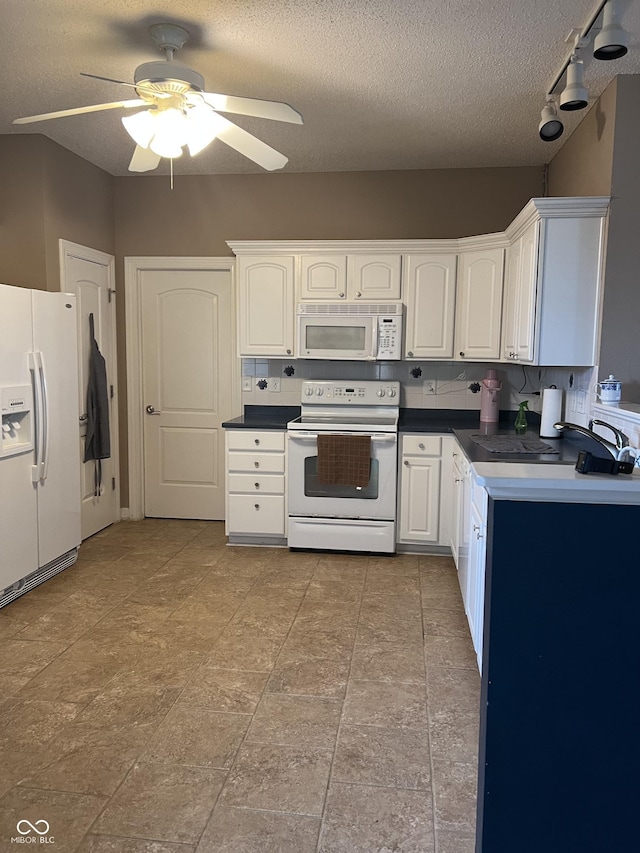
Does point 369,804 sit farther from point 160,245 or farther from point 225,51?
point 160,245

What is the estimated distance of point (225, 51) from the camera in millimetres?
2744

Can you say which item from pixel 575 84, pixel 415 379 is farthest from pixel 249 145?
pixel 415 379

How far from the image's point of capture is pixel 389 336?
4254mm

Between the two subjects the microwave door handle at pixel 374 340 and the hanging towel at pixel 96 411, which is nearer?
the microwave door handle at pixel 374 340

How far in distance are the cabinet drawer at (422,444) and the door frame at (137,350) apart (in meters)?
1.46

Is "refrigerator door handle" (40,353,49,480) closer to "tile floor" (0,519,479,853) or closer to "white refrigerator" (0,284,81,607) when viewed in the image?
"white refrigerator" (0,284,81,607)

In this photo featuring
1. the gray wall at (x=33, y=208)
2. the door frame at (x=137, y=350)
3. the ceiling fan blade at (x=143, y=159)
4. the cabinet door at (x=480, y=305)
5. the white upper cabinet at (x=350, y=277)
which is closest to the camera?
the ceiling fan blade at (x=143, y=159)

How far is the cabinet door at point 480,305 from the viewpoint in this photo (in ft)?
13.3

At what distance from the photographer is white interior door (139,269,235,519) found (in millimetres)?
4855

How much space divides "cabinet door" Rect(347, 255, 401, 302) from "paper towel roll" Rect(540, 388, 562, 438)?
127 cm

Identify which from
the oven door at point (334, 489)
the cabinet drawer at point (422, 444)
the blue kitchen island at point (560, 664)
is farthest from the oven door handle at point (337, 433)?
the blue kitchen island at point (560, 664)

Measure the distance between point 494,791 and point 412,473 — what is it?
2861 mm

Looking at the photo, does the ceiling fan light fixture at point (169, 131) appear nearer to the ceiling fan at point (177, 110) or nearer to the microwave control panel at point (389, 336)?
the ceiling fan at point (177, 110)

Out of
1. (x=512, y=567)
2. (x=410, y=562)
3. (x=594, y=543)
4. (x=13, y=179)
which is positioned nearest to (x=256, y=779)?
(x=512, y=567)
